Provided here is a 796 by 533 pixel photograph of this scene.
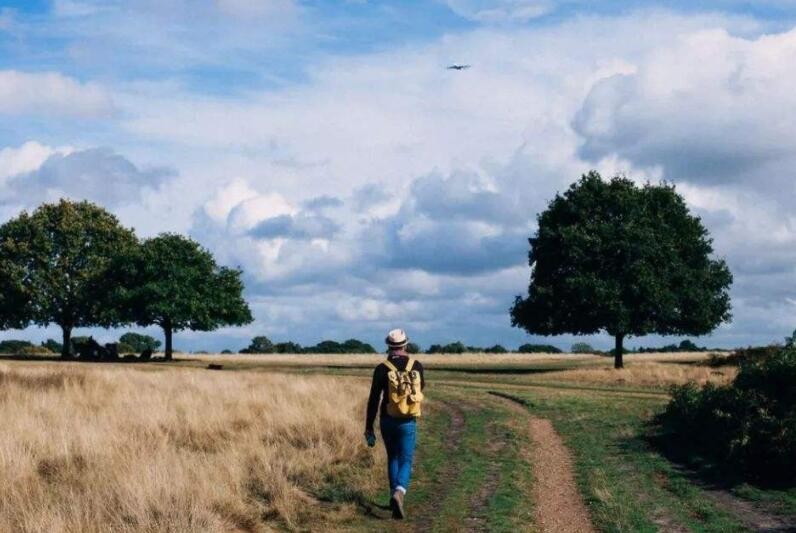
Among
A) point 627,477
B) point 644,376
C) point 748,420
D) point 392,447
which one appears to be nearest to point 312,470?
point 392,447

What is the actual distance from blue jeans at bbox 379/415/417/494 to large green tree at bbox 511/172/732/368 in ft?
130

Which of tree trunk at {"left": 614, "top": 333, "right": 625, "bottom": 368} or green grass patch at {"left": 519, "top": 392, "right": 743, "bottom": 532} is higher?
tree trunk at {"left": 614, "top": 333, "right": 625, "bottom": 368}

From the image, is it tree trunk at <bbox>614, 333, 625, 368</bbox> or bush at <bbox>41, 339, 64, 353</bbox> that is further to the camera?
bush at <bbox>41, 339, 64, 353</bbox>

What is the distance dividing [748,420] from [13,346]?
8702 centimetres

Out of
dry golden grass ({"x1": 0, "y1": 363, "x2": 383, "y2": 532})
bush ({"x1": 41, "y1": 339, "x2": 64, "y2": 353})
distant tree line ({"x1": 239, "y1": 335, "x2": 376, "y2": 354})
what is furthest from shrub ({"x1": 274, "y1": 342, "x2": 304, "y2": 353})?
dry golden grass ({"x1": 0, "y1": 363, "x2": 383, "y2": 532})

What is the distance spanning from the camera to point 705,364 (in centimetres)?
5188

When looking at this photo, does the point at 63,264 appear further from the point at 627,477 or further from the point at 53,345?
the point at 627,477

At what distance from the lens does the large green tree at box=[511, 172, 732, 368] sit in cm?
5209

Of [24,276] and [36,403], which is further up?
[24,276]

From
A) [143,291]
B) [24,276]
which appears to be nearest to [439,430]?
[143,291]

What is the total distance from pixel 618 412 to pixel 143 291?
167 ft

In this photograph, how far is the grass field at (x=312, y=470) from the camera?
1218 centimetres

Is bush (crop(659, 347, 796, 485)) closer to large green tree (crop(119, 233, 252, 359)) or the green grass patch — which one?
the green grass patch

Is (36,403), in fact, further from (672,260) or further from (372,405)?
(672,260)
